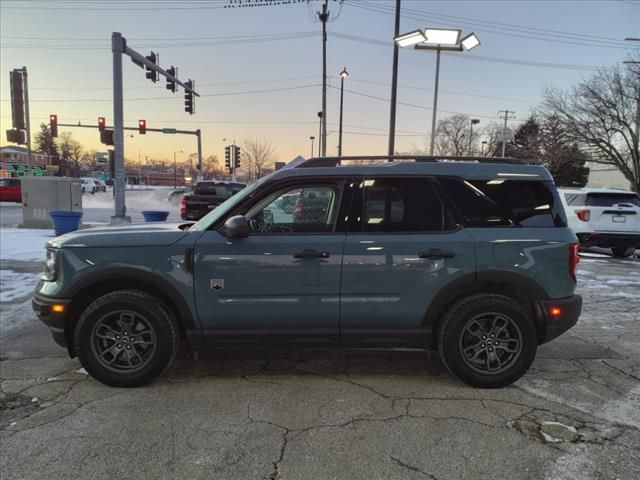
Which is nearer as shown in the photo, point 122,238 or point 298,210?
point 122,238

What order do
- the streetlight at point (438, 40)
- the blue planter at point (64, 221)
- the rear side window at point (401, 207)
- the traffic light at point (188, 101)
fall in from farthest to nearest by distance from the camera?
the traffic light at point (188, 101)
the streetlight at point (438, 40)
the blue planter at point (64, 221)
the rear side window at point (401, 207)

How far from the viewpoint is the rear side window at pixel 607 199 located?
38.4 feet

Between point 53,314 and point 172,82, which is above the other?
point 172,82

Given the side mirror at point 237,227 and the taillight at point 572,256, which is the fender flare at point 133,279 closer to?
the side mirror at point 237,227

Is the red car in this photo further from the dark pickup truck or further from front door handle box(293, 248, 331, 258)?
front door handle box(293, 248, 331, 258)

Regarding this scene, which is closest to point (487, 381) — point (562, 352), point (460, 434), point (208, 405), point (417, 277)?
point (460, 434)

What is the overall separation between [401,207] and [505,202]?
→ 2.91 feet

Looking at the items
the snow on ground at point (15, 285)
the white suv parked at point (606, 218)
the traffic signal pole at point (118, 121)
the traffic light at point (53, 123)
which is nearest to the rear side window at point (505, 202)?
the snow on ground at point (15, 285)

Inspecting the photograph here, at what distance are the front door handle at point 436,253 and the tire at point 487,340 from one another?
0.42 metres

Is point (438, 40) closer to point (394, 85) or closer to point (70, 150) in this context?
point (394, 85)

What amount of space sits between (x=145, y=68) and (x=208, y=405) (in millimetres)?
17882

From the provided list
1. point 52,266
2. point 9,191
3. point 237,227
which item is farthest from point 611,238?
point 9,191

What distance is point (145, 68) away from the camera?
60.8 ft

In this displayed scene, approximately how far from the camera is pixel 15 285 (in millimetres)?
7566
